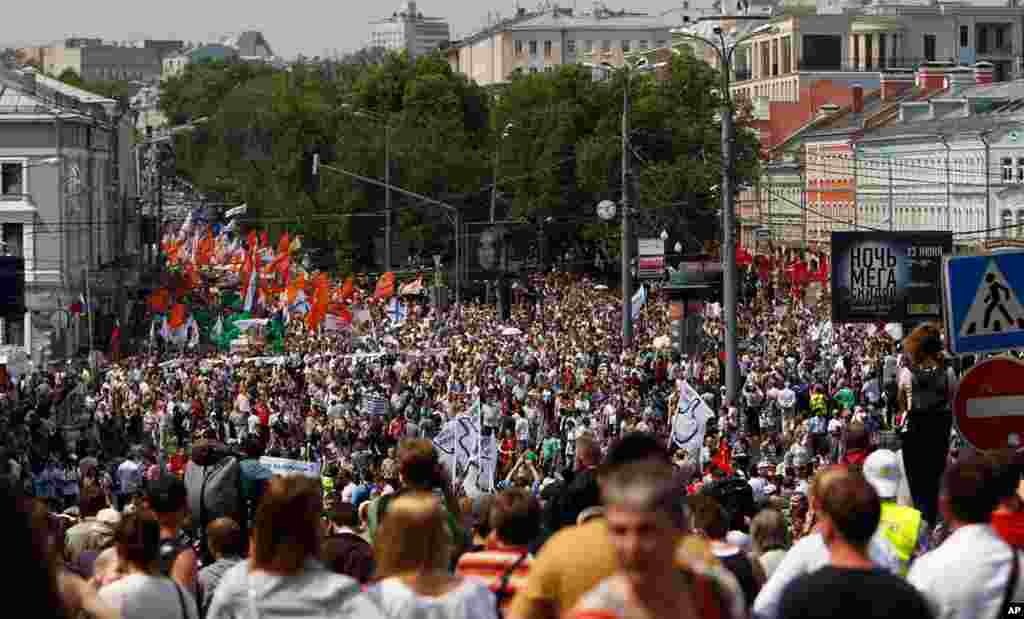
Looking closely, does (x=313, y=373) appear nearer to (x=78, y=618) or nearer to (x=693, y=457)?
(x=693, y=457)

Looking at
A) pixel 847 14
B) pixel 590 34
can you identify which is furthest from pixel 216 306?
pixel 590 34

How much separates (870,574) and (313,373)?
1422 inches

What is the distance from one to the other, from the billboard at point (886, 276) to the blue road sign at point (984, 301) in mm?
24562

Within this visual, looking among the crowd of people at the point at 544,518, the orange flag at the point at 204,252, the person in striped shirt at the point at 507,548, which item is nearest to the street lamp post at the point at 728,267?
the crowd of people at the point at 544,518

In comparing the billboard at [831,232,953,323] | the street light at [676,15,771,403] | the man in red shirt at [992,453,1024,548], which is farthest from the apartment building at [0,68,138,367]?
the man in red shirt at [992,453,1024,548]

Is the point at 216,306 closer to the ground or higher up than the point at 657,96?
closer to the ground

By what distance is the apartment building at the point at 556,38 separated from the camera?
7525 inches

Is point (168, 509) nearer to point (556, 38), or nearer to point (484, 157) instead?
point (484, 157)

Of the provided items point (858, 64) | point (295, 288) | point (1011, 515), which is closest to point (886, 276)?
point (295, 288)

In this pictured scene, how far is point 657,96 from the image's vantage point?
9400cm

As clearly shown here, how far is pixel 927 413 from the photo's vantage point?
506 inches

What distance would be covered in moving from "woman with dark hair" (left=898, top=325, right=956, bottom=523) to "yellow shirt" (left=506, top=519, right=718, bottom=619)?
20.3 ft

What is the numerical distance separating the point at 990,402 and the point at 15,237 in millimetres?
58434

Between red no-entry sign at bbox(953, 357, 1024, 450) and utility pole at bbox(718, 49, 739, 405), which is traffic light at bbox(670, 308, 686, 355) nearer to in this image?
utility pole at bbox(718, 49, 739, 405)
